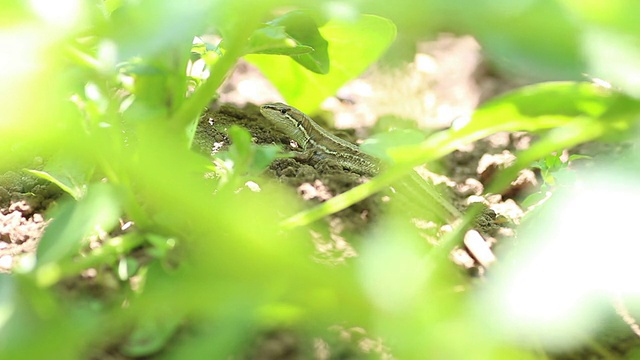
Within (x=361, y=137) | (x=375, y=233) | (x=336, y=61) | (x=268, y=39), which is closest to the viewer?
(x=375, y=233)

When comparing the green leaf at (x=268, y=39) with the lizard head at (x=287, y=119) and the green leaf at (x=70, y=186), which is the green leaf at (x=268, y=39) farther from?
the lizard head at (x=287, y=119)

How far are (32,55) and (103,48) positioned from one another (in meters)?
0.29

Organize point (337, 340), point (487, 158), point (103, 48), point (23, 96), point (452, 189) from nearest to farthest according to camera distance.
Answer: point (23, 96)
point (337, 340)
point (103, 48)
point (452, 189)
point (487, 158)

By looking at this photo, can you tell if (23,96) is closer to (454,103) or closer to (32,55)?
(32,55)

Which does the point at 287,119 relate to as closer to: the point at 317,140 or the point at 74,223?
the point at 317,140

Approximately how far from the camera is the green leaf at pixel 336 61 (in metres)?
1.41

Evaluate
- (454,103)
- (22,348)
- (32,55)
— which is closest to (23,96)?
(32,55)

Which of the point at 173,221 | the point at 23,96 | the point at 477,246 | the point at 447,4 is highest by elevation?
the point at 447,4

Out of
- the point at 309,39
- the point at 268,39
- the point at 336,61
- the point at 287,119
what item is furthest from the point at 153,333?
the point at 287,119

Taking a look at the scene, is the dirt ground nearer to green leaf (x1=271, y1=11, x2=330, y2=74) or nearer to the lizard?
the lizard

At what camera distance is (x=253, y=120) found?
200 cm

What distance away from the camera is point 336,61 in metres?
1.52

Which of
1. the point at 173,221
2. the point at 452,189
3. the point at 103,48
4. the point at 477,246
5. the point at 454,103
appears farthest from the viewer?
the point at 454,103

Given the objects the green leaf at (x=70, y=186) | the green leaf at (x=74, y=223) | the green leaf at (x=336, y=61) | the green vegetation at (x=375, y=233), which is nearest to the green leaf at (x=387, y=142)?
the green vegetation at (x=375, y=233)
